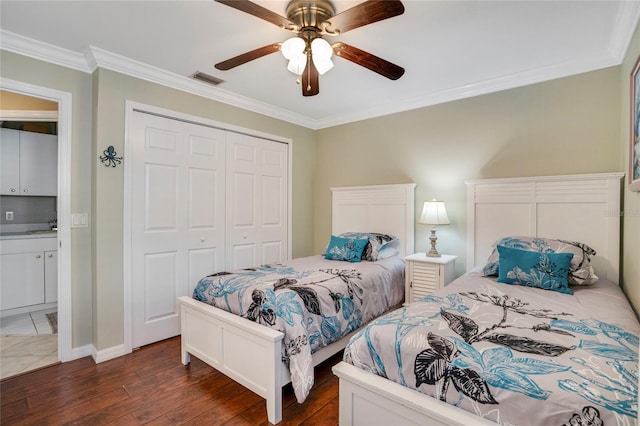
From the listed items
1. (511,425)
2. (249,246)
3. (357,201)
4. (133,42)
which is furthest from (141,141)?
(511,425)

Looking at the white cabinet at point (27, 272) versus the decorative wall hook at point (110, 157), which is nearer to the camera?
the decorative wall hook at point (110, 157)

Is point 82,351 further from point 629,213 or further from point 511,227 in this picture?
point 629,213

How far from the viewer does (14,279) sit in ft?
11.7

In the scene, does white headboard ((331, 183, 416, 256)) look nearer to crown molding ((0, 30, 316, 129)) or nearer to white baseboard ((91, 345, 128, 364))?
crown molding ((0, 30, 316, 129))

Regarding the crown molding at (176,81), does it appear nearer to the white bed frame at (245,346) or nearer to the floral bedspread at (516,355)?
the white bed frame at (245,346)

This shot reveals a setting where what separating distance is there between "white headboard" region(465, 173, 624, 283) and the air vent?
8.91 ft

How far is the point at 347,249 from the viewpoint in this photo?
10.7ft

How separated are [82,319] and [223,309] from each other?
1389 mm

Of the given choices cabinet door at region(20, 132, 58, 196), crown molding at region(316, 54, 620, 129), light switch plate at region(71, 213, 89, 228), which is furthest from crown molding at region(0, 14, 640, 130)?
cabinet door at region(20, 132, 58, 196)

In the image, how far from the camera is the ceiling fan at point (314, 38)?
1.68m

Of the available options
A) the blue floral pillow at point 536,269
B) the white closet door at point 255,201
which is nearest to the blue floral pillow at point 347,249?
the white closet door at point 255,201

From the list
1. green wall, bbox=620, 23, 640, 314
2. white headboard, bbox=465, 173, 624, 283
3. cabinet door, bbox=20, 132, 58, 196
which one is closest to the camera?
green wall, bbox=620, 23, 640, 314

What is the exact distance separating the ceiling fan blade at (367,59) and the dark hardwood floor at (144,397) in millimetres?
2199

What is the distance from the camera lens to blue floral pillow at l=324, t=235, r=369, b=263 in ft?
10.5
